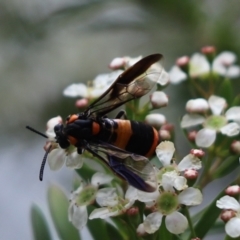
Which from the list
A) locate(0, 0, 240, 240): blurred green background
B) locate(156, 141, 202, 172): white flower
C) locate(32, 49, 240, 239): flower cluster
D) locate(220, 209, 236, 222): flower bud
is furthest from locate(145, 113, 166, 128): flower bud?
locate(0, 0, 240, 240): blurred green background

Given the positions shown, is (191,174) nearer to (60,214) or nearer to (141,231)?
(141,231)

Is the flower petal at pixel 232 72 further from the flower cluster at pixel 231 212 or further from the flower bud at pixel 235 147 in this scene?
the flower cluster at pixel 231 212

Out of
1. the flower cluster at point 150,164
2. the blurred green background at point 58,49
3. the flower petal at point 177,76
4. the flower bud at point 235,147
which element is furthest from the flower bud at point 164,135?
the blurred green background at point 58,49

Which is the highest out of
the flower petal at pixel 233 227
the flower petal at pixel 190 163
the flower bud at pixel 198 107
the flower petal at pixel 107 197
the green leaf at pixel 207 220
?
the flower bud at pixel 198 107

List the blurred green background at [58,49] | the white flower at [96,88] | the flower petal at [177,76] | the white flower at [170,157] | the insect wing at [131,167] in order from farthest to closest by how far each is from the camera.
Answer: the blurred green background at [58,49]
the flower petal at [177,76]
the white flower at [96,88]
the white flower at [170,157]
the insect wing at [131,167]

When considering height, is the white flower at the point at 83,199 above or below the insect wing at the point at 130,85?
below

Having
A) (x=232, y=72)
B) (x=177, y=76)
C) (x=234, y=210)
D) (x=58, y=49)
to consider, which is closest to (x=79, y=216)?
(x=234, y=210)
